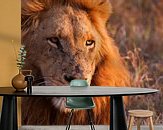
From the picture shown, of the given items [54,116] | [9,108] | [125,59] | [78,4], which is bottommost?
[54,116]

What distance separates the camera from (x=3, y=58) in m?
4.46

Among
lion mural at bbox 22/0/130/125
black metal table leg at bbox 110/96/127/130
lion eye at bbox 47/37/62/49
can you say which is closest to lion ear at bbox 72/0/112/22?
lion mural at bbox 22/0/130/125

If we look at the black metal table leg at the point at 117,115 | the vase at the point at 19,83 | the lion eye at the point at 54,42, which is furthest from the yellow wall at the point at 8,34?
the black metal table leg at the point at 117,115

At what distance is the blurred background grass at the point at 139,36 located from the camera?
452 cm

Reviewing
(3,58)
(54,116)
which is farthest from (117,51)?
(3,58)

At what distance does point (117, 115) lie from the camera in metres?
3.02

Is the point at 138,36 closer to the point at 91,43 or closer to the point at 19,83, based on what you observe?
the point at 91,43

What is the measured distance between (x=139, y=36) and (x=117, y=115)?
1.79 m

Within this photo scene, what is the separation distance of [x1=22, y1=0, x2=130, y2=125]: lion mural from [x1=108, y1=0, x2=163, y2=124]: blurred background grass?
0.38ft

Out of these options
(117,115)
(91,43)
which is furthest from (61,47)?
(117,115)

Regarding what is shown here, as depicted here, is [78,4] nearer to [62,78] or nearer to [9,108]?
[62,78]

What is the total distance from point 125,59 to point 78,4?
983 mm

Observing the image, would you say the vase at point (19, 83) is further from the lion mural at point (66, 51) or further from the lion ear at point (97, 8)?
the lion ear at point (97, 8)

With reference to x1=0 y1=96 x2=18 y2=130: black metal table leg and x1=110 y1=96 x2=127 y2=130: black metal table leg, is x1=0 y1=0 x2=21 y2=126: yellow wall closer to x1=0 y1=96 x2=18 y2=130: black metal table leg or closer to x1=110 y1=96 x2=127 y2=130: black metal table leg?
x1=0 y1=96 x2=18 y2=130: black metal table leg
